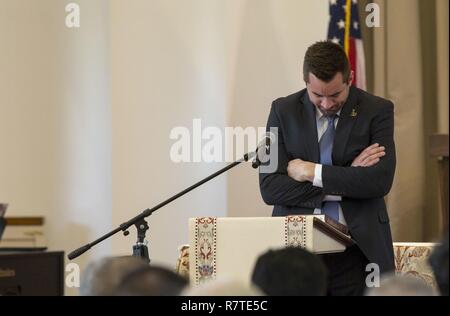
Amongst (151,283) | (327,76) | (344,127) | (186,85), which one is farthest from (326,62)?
(186,85)

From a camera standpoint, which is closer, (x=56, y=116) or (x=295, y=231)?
(x=295, y=231)

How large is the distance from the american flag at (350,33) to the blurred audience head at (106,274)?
379 centimetres

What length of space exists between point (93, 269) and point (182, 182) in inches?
156

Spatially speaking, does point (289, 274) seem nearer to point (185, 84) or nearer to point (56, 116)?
point (185, 84)

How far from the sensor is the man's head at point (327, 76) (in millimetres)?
3783

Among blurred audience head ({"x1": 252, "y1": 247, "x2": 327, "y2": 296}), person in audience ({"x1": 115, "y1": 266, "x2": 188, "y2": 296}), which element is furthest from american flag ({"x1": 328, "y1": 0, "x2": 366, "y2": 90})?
person in audience ({"x1": 115, "y1": 266, "x2": 188, "y2": 296})

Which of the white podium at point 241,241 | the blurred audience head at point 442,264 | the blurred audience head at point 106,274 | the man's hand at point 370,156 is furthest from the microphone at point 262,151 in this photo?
the blurred audience head at point 442,264

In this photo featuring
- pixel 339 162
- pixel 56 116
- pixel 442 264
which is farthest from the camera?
pixel 56 116

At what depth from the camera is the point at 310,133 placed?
153 inches

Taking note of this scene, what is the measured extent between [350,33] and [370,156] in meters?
2.00

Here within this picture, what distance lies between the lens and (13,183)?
6387 mm

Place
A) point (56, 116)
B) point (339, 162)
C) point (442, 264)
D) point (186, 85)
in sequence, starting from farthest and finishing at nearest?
point (56, 116), point (186, 85), point (339, 162), point (442, 264)

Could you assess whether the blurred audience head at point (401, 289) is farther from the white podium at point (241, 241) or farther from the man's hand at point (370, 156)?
the man's hand at point (370, 156)

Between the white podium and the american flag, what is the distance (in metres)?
2.17
